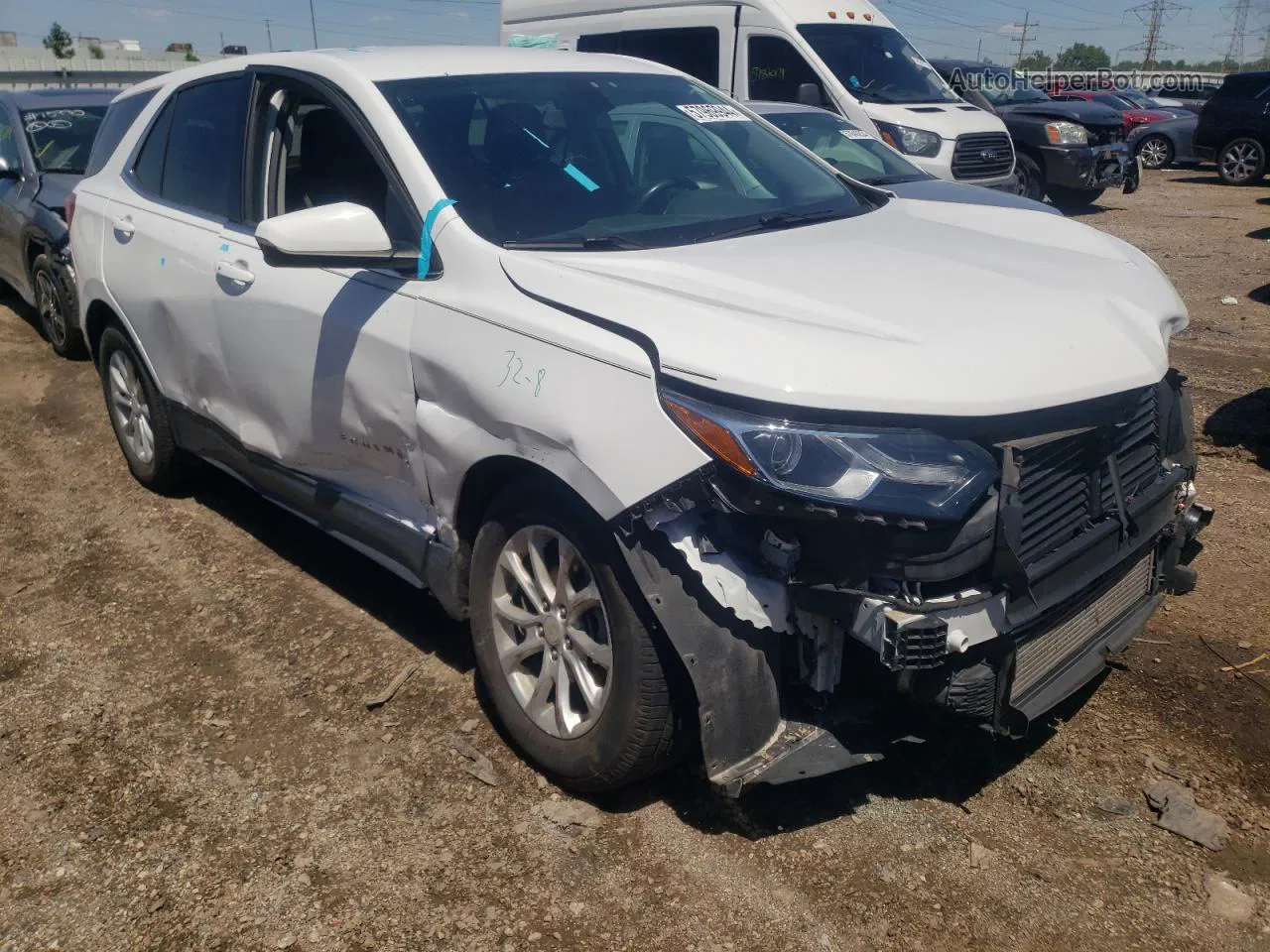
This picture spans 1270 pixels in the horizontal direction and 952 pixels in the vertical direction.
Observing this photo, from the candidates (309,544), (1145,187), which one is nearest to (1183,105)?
(1145,187)

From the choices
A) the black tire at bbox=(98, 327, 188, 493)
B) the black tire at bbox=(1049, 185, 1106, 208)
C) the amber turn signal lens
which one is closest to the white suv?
the amber turn signal lens

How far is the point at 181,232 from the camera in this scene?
14.1 ft

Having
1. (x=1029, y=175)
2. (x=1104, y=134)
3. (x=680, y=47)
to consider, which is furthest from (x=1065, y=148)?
(x=680, y=47)

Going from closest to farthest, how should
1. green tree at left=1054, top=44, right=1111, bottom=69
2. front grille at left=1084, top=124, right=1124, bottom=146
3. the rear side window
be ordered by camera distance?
1. the rear side window
2. front grille at left=1084, top=124, right=1124, bottom=146
3. green tree at left=1054, top=44, right=1111, bottom=69

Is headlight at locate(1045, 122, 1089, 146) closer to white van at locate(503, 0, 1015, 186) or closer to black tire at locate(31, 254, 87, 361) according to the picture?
white van at locate(503, 0, 1015, 186)

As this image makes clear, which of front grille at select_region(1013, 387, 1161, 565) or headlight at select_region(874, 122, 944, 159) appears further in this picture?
headlight at select_region(874, 122, 944, 159)

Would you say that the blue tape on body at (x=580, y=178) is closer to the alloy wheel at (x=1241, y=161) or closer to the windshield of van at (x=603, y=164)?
the windshield of van at (x=603, y=164)

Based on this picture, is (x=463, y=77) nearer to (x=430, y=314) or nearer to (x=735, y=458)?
(x=430, y=314)

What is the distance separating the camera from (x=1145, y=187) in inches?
739

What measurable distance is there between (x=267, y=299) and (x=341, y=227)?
0.76 m

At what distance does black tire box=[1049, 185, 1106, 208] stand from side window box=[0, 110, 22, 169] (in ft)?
37.8

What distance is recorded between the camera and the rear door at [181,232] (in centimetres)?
413

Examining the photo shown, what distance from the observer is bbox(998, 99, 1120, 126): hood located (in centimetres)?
1431

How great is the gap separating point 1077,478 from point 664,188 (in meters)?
1.62
